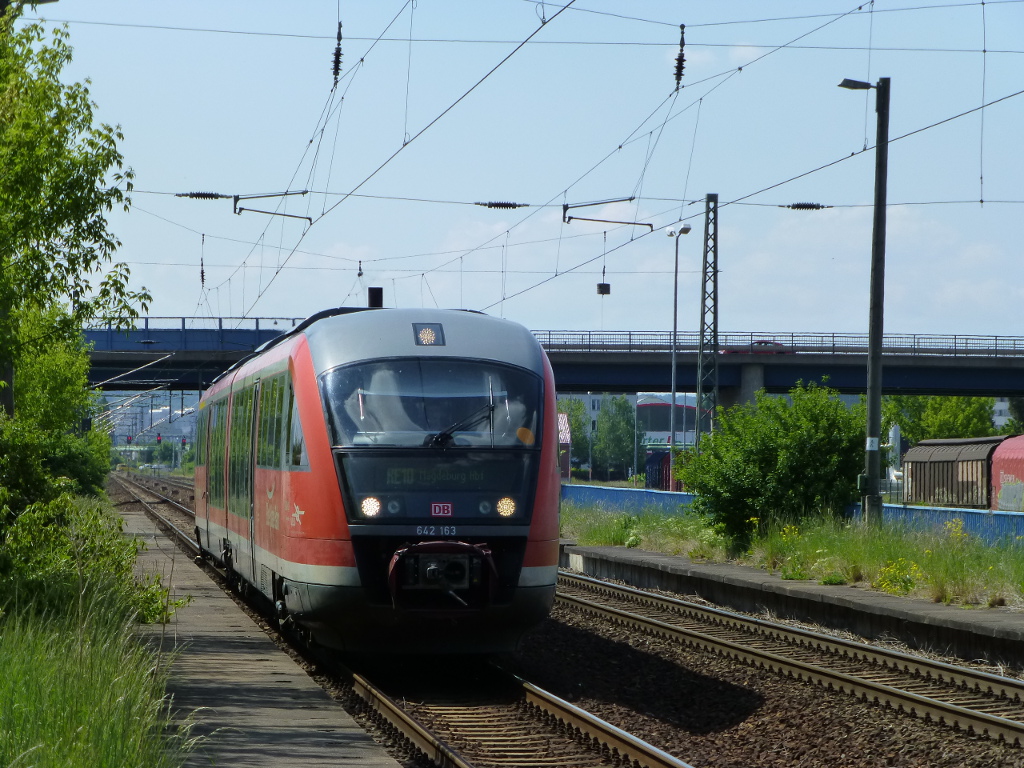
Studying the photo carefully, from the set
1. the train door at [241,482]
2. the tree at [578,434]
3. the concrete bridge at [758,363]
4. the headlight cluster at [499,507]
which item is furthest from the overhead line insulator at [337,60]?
the tree at [578,434]

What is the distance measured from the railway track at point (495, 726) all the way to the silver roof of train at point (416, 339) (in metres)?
2.82

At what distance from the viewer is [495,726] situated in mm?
9477

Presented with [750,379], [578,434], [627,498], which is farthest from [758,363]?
[578,434]

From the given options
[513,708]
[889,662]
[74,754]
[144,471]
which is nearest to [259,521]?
[513,708]

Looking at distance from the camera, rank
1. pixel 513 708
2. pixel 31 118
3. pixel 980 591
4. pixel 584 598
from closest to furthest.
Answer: pixel 513 708, pixel 31 118, pixel 980 591, pixel 584 598

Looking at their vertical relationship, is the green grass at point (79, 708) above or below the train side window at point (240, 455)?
below

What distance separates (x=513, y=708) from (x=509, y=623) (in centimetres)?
99

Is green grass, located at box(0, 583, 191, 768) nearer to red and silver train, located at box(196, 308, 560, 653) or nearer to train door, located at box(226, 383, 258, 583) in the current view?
red and silver train, located at box(196, 308, 560, 653)

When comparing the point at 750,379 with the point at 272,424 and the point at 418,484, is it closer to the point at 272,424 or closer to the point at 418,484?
the point at 272,424

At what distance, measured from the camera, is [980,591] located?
15.2 meters

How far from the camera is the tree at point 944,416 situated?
68.6 meters

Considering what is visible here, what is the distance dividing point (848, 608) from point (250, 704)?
8.73 metres

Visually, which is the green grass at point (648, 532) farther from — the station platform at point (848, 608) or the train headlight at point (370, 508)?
the train headlight at point (370, 508)

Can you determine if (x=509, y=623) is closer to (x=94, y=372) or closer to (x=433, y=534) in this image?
(x=433, y=534)
